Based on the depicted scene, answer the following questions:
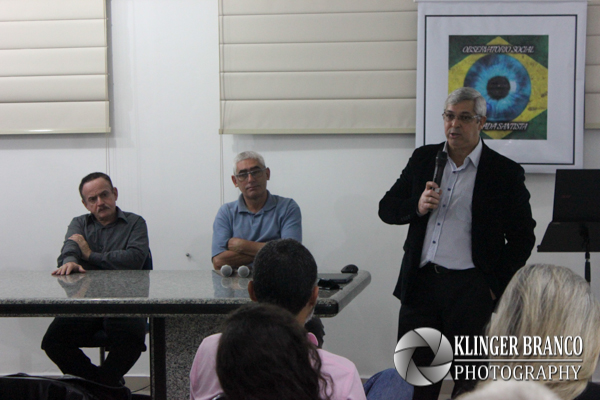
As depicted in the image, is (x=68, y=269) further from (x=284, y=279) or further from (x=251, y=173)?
(x=284, y=279)

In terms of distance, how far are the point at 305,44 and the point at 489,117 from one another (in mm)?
1173

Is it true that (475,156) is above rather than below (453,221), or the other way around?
above

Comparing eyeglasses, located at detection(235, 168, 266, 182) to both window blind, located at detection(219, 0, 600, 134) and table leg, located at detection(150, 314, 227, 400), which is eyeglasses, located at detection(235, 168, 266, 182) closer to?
window blind, located at detection(219, 0, 600, 134)

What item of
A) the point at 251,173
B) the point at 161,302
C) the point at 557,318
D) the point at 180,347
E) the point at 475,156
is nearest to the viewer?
the point at 557,318

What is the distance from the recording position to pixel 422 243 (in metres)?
2.42

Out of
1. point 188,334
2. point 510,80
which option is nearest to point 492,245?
point 188,334

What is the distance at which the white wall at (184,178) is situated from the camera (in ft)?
12.1

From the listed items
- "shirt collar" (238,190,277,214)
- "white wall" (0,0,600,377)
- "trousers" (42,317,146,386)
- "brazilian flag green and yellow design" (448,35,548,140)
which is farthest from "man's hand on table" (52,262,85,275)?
"brazilian flag green and yellow design" (448,35,548,140)

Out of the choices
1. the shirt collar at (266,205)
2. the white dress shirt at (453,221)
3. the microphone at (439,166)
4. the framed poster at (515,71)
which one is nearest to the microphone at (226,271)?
the shirt collar at (266,205)

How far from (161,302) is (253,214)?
1160 millimetres

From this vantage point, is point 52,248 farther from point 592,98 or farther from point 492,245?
point 592,98

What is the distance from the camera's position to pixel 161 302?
6.83 ft

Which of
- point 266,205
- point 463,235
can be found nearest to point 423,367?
point 463,235

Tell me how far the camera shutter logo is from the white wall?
4.98 feet
